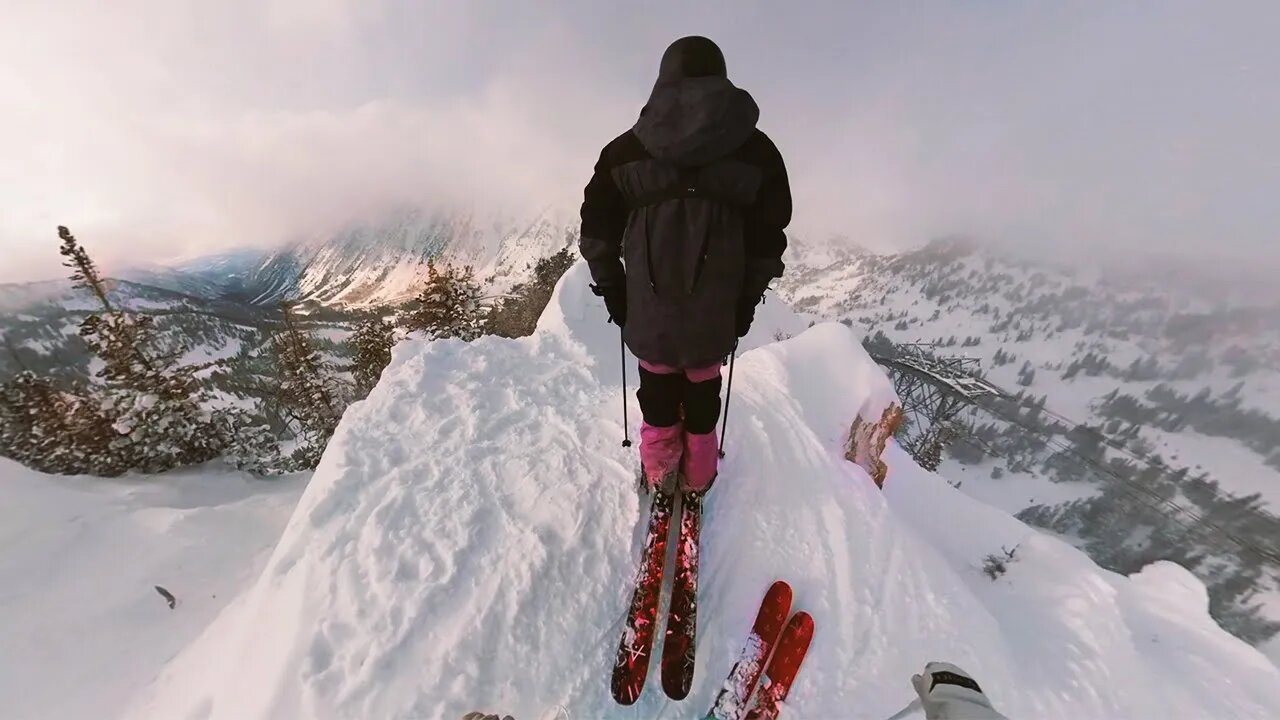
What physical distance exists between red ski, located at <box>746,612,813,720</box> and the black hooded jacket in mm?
2291

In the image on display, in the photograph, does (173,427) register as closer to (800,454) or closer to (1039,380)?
(800,454)

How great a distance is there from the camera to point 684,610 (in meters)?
3.71

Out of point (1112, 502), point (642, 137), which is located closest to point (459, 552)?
point (642, 137)

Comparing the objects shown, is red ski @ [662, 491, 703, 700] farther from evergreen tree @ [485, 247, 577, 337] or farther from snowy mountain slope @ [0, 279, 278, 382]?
snowy mountain slope @ [0, 279, 278, 382]

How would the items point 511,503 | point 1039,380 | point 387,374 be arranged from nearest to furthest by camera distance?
point 511,503, point 387,374, point 1039,380

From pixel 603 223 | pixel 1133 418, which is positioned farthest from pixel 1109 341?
pixel 603 223

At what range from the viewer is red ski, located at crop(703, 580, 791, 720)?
3344mm

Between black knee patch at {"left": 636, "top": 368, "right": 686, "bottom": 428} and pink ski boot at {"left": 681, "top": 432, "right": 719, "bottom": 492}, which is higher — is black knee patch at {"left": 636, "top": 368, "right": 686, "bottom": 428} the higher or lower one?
the higher one

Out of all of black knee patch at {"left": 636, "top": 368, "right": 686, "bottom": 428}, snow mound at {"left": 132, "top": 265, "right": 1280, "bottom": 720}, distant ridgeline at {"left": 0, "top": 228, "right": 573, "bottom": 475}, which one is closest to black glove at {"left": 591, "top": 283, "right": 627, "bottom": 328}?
black knee patch at {"left": 636, "top": 368, "right": 686, "bottom": 428}

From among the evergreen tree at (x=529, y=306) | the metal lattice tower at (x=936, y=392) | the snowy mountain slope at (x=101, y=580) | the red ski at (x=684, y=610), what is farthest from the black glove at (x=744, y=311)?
the metal lattice tower at (x=936, y=392)

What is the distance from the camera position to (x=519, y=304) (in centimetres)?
2727

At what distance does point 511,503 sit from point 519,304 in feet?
79.4

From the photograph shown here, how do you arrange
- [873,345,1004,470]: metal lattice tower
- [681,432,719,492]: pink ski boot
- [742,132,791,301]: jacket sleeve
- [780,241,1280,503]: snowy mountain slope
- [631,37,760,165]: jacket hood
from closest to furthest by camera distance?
[631,37,760,165]: jacket hood < [742,132,791,301]: jacket sleeve < [681,432,719,492]: pink ski boot < [873,345,1004,470]: metal lattice tower < [780,241,1280,503]: snowy mountain slope

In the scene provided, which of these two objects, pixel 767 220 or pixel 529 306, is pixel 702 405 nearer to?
pixel 767 220
